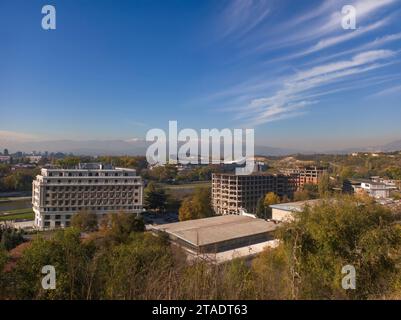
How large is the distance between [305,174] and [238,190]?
9.48 m

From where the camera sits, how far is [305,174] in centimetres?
2548

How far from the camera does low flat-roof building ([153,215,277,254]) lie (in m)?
8.55

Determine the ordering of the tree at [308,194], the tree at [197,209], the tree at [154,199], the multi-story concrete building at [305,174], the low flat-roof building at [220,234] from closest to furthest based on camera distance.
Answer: the low flat-roof building at [220,234], the tree at [197,209], the tree at [154,199], the tree at [308,194], the multi-story concrete building at [305,174]

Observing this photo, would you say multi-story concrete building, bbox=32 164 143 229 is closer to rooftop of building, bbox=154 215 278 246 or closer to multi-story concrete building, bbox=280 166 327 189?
rooftop of building, bbox=154 215 278 246

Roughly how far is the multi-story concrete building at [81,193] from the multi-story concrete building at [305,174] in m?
14.4

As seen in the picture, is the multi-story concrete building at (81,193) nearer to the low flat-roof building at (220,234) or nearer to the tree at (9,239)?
the tree at (9,239)

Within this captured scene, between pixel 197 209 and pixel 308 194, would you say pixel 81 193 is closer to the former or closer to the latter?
pixel 197 209

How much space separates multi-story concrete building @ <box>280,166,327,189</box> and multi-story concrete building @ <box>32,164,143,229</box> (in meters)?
14.4

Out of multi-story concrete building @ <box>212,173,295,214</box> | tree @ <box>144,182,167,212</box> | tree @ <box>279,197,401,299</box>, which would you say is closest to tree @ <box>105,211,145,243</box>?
tree @ <box>279,197,401,299</box>

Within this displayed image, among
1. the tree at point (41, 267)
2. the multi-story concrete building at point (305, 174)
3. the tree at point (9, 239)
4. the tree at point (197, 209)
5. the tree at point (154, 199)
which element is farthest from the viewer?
the multi-story concrete building at point (305, 174)

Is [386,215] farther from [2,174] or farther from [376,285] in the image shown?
[2,174]

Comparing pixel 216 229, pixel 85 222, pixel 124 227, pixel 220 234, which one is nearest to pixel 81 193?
pixel 85 222

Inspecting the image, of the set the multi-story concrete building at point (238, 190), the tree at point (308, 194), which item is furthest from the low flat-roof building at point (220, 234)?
the tree at point (308, 194)

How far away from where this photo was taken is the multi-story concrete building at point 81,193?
13.6m
